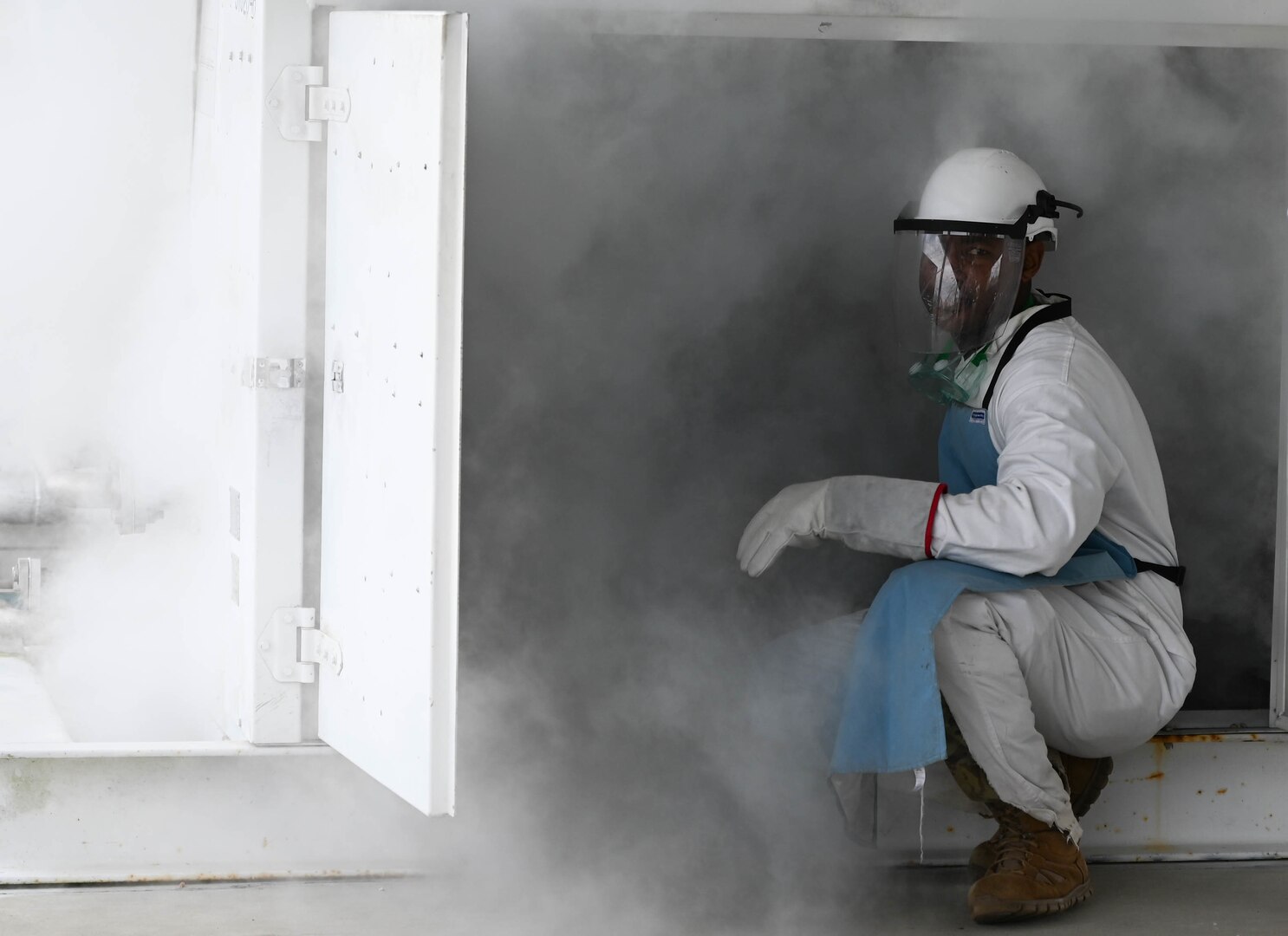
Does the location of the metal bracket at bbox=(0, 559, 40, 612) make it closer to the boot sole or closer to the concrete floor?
the concrete floor

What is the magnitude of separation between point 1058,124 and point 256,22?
5.28 ft

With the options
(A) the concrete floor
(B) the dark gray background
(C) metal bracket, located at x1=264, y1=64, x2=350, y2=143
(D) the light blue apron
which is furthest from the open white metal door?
(B) the dark gray background

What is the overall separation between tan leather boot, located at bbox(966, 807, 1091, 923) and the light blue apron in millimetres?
221

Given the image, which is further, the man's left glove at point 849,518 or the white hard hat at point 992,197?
the white hard hat at point 992,197

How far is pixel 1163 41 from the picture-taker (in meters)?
2.13

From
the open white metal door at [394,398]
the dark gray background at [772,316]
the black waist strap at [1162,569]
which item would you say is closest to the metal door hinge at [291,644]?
the open white metal door at [394,398]

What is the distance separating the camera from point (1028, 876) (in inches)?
74.9

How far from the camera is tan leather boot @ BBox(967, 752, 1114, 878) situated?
6.84 ft

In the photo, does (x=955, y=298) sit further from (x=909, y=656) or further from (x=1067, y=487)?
(x=909, y=656)

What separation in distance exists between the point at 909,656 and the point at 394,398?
0.78 meters

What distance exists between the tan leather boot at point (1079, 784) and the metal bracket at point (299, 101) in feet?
4.70

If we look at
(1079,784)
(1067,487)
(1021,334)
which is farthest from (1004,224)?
(1079,784)

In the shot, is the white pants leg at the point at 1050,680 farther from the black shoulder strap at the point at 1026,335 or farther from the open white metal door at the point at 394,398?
the open white metal door at the point at 394,398

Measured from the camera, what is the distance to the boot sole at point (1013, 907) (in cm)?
188
